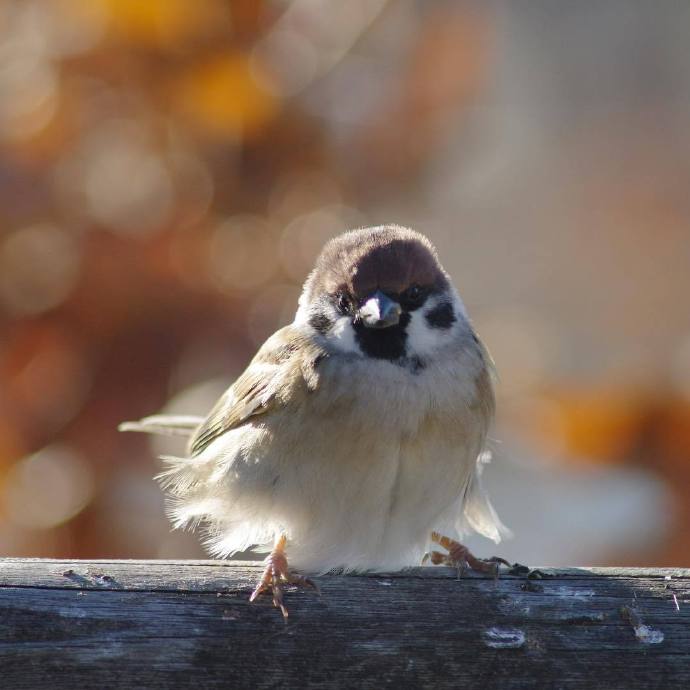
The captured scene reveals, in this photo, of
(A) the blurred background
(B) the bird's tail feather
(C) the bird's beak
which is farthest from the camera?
(A) the blurred background

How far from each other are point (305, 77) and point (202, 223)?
55cm

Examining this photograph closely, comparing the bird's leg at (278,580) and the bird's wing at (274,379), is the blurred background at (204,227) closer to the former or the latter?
the bird's wing at (274,379)

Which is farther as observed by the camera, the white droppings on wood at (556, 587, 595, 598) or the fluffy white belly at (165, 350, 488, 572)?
the fluffy white belly at (165, 350, 488, 572)

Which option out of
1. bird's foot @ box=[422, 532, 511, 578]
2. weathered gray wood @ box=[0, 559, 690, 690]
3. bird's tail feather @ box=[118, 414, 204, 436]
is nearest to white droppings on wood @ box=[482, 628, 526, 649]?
weathered gray wood @ box=[0, 559, 690, 690]

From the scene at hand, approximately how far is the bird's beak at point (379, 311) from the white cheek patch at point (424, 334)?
0.09 m

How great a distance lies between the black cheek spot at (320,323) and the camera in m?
2.44

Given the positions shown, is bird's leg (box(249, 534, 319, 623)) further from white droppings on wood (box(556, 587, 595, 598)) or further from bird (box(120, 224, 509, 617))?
white droppings on wood (box(556, 587, 595, 598))

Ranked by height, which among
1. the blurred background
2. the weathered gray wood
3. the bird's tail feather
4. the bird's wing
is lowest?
the weathered gray wood

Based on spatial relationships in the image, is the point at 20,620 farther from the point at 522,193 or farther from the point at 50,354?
the point at 522,193

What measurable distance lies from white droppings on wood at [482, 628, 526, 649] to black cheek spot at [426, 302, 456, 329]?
783 mm

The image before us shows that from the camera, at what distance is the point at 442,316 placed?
2471 millimetres

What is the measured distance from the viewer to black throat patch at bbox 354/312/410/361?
2375 mm

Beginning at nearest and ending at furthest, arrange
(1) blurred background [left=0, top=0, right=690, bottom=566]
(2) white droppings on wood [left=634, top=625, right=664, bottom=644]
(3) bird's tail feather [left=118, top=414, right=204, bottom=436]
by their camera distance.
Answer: (2) white droppings on wood [left=634, top=625, right=664, bottom=644]
(3) bird's tail feather [left=118, top=414, right=204, bottom=436]
(1) blurred background [left=0, top=0, right=690, bottom=566]

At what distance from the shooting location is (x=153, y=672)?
1.72 m
